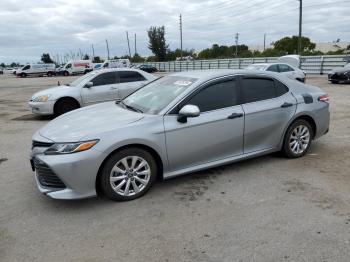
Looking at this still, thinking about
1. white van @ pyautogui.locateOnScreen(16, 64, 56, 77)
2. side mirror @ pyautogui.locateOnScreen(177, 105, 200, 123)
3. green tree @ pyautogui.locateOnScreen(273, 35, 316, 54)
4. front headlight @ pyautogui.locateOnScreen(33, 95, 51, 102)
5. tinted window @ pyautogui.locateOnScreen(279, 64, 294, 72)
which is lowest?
white van @ pyautogui.locateOnScreen(16, 64, 56, 77)

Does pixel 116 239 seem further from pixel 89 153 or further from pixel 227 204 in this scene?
pixel 227 204

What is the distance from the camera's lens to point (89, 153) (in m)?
3.90

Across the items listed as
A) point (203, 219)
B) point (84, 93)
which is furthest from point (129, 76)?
point (203, 219)

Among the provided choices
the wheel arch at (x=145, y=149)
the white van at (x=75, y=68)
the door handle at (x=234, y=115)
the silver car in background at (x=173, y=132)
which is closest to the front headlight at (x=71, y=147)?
the silver car in background at (x=173, y=132)

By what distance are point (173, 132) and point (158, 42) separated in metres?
77.4

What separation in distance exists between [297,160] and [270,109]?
3.26 feet

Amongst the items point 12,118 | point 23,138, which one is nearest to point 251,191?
point 23,138

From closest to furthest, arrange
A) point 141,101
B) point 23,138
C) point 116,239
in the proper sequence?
point 116,239
point 141,101
point 23,138

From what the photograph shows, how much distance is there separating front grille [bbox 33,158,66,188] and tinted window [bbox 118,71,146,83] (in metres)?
7.02

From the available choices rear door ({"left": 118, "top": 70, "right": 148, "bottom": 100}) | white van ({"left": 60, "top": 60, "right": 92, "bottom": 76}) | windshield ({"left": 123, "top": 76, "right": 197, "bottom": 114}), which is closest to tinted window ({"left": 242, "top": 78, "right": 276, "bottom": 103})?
windshield ({"left": 123, "top": 76, "right": 197, "bottom": 114})

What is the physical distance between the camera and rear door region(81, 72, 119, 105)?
10344mm

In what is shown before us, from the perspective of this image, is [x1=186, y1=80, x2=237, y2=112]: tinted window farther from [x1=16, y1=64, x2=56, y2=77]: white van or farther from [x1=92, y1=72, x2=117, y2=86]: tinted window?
[x1=16, y1=64, x2=56, y2=77]: white van

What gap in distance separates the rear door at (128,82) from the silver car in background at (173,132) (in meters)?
5.31

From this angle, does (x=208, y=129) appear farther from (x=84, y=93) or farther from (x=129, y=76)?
(x=129, y=76)
